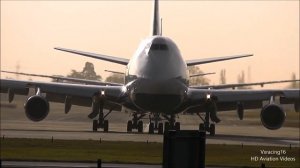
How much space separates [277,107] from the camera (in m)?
38.6

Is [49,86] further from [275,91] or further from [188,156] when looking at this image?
[188,156]

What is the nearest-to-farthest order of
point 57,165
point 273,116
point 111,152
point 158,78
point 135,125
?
point 57,165 < point 111,152 < point 158,78 < point 273,116 < point 135,125

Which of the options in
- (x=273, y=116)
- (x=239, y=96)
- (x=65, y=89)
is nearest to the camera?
(x=273, y=116)

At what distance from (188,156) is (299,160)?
1375cm

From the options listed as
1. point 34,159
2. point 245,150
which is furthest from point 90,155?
point 245,150

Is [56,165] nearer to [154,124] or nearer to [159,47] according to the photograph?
[159,47]

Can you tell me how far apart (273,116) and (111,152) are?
1330 cm

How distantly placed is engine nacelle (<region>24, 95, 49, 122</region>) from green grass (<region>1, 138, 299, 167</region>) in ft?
18.2

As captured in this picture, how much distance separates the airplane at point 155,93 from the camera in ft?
125

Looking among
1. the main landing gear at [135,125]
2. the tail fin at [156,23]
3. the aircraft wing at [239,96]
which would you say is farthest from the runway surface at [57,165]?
the tail fin at [156,23]

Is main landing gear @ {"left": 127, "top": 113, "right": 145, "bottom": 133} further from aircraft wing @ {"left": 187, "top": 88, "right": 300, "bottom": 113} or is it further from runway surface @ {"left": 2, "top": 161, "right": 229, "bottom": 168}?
runway surface @ {"left": 2, "top": 161, "right": 229, "bottom": 168}

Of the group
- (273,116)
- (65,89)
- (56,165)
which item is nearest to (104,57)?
(65,89)

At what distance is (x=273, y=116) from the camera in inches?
1516

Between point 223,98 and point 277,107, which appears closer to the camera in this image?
point 277,107
